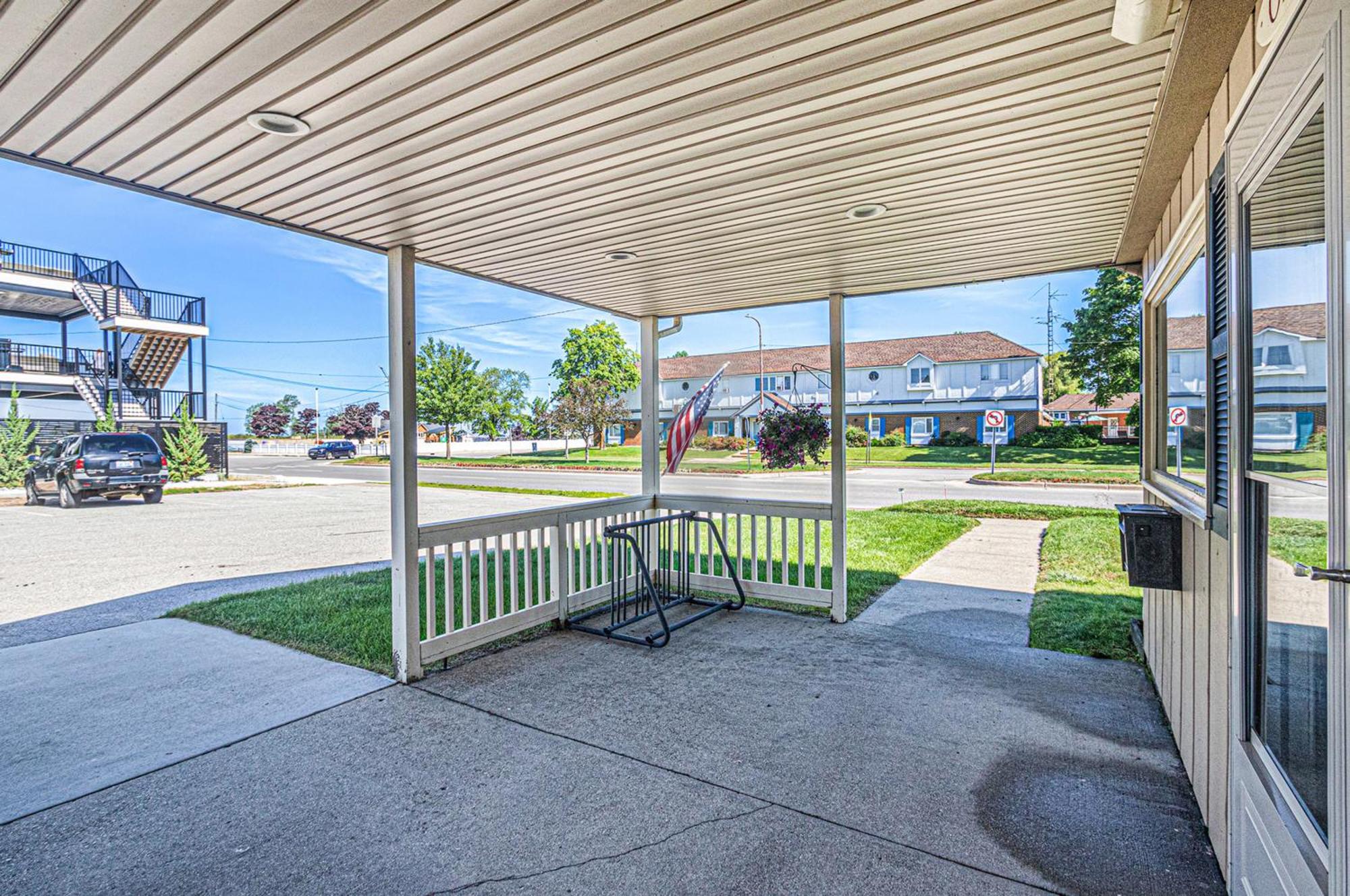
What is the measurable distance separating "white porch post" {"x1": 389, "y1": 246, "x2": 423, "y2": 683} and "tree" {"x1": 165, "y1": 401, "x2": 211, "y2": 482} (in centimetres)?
1592

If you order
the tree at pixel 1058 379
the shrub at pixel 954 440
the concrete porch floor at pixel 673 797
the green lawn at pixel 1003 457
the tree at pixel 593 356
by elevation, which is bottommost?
the concrete porch floor at pixel 673 797

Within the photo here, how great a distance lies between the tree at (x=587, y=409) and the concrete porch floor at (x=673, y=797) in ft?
14.7

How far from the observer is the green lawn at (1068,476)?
44.4 ft

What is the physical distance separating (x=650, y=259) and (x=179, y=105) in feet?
7.98

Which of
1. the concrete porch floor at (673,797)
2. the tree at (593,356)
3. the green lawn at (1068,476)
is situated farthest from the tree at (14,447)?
the green lawn at (1068,476)

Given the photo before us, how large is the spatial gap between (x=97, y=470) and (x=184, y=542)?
5.05 m

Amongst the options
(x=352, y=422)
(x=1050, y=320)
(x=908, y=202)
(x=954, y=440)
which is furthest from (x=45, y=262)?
(x=1050, y=320)

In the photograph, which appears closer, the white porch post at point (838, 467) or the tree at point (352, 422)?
the white porch post at point (838, 467)

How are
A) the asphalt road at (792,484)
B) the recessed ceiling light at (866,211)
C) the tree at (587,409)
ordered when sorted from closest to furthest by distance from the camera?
the recessed ceiling light at (866,211) → the asphalt road at (792,484) → the tree at (587,409)

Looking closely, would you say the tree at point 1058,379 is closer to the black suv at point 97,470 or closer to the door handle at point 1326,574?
the door handle at point 1326,574

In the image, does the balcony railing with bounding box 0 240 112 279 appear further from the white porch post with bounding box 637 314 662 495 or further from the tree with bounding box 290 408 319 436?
the tree with bounding box 290 408 319 436

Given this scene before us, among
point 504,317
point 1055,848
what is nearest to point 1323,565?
point 1055,848

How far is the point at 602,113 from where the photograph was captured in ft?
7.18

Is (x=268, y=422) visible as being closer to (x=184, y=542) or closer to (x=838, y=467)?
(x=184, y=542)
